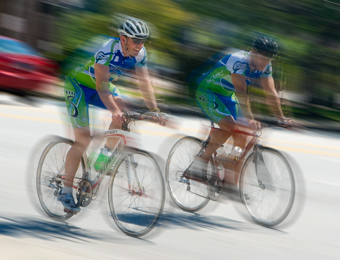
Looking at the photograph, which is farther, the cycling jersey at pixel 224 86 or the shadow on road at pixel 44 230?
the cycling jersey at pixel 224 86

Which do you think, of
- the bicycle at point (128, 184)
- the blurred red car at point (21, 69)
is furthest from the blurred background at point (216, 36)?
the bicycle at point (128, 184)

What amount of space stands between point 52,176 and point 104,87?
1138mm

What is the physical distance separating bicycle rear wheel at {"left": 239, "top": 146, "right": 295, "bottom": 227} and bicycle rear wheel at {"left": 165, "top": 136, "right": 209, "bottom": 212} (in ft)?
1.55

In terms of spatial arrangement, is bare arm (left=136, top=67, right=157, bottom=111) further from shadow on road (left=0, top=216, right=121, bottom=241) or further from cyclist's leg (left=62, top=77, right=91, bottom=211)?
shadow on road (left=0, top=216, right=121, bottom=241)

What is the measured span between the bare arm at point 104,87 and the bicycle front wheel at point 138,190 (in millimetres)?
404

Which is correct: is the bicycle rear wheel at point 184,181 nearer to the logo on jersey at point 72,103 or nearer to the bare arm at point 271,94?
the bare arm at point 271,94

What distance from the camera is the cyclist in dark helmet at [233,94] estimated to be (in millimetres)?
5836

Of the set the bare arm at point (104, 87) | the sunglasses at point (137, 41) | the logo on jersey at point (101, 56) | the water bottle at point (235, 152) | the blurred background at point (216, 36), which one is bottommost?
the bare arm at point (104, 87)

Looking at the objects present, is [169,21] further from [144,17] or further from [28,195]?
[28,195]

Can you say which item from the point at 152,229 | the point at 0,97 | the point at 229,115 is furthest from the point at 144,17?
the point at 152,229

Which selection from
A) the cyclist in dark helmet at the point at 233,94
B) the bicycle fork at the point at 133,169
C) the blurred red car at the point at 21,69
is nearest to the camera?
the bicycle fork at the point at 133,169

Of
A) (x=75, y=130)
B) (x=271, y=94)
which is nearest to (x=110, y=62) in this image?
(x=75, y=130)

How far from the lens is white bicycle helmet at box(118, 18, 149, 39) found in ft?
16.5

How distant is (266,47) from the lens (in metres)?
5.70
